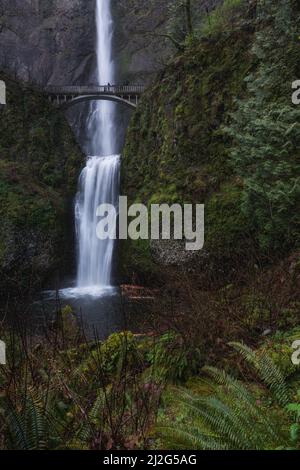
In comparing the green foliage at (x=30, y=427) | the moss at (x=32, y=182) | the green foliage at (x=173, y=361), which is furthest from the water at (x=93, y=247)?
the green foliage at (x=30, y=427)

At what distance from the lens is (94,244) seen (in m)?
19.5

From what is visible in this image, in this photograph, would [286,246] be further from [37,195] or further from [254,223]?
[37,195]

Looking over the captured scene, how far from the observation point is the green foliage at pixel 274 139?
323 inches

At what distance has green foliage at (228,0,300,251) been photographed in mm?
8195

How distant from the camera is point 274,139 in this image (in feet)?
27.1

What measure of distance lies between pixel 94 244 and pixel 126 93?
1435 centimetres

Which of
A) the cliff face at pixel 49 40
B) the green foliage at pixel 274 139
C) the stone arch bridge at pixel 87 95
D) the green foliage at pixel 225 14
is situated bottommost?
the green foliage at pixel 274 139

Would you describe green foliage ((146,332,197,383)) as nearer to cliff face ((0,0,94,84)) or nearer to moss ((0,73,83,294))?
moss ((0,73,83,294))

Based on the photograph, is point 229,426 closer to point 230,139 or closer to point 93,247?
point 230,139

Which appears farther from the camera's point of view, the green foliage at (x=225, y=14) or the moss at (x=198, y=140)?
the green foliage at (x=225, y=14)

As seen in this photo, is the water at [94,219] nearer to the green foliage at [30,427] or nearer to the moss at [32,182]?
the moss at [32,182]

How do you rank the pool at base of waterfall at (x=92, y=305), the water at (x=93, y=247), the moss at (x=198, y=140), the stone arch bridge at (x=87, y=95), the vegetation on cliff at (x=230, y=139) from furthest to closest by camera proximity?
the stone arch bridge at (x=87, y=95) → the water at (x=93, y=247) → the moss at (x=198, y=140) → the pool at base of waterfall at (x=92, y=305) → the vegetation on cliff at (x=230, y=139)

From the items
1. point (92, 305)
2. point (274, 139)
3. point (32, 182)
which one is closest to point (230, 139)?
point (274, 139)

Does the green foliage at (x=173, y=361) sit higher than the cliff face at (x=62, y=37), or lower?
lower
